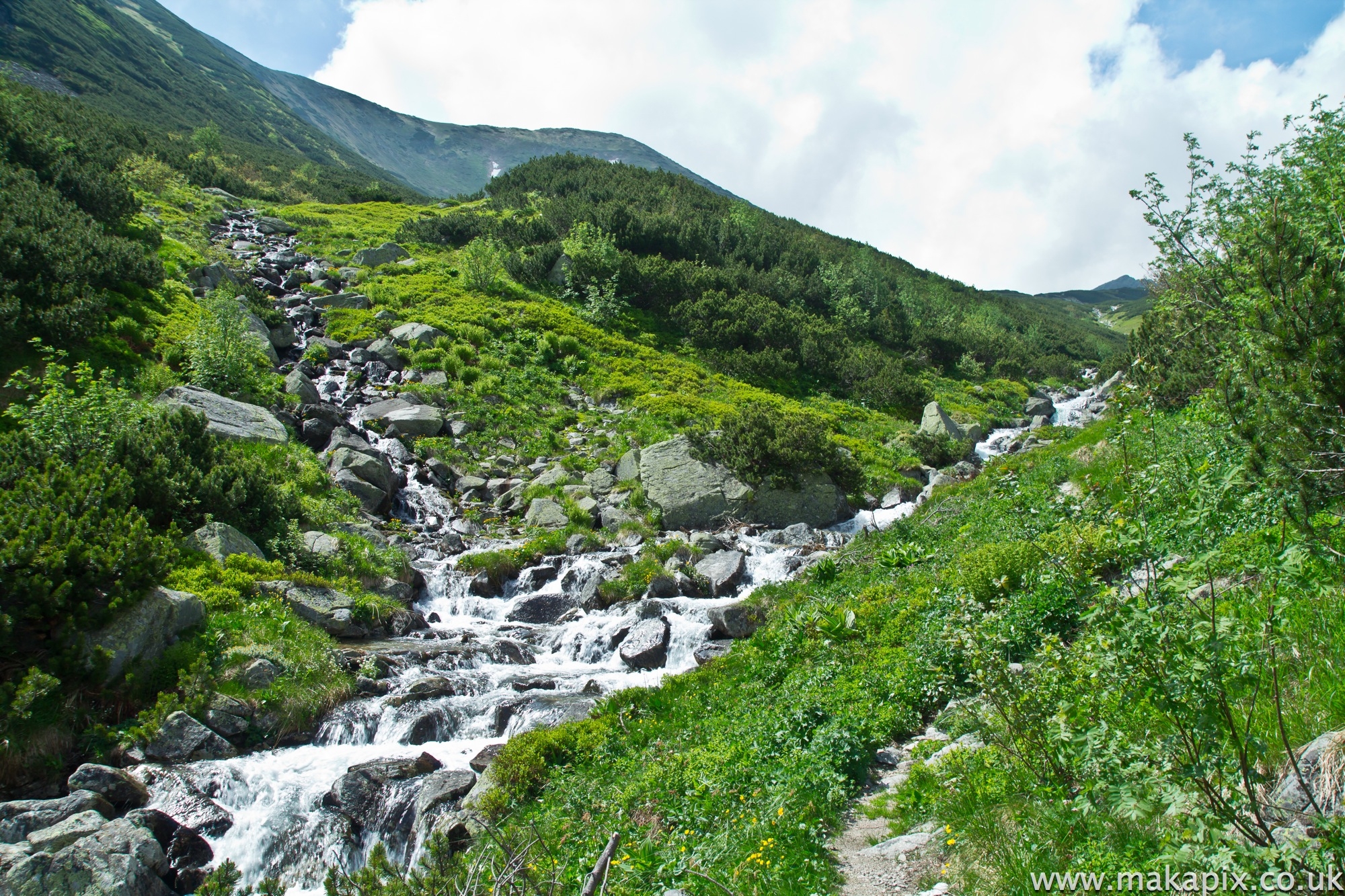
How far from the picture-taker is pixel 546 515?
17969 mm

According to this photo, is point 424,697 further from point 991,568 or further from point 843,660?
point 991,568

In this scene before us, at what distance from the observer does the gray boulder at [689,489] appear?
1853 centimetres

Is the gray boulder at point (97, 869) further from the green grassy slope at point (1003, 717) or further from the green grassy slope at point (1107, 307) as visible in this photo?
the green grassy slope at point (1107, 307)

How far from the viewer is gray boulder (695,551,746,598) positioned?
15.0 meters

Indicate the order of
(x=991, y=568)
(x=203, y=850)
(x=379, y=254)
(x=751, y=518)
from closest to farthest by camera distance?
(x=203, y=850)
(x=991, y=568)
(x=751, y=518)
(x=379, y=254)

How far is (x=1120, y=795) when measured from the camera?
280cm

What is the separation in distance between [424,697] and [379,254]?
33382 millimetres

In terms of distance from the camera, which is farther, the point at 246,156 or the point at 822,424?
the point at 246,156

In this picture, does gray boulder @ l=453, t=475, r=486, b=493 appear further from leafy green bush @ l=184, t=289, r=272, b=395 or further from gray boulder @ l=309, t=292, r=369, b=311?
gray boulder @ l=309, t=292, r=369, b=311

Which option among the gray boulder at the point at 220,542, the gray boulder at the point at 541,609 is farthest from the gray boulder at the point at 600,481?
the gray boulder at the point at 220,542

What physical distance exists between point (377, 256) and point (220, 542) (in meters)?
29.3

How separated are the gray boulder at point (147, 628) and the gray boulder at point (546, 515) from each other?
28.9ft

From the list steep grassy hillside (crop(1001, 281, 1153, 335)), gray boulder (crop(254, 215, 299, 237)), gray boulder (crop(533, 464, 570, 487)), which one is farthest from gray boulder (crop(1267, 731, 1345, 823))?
steep grassy hillside (crop(1001, 281, 1153, 335))

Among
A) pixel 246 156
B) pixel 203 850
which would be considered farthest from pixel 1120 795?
pixel 246 156
